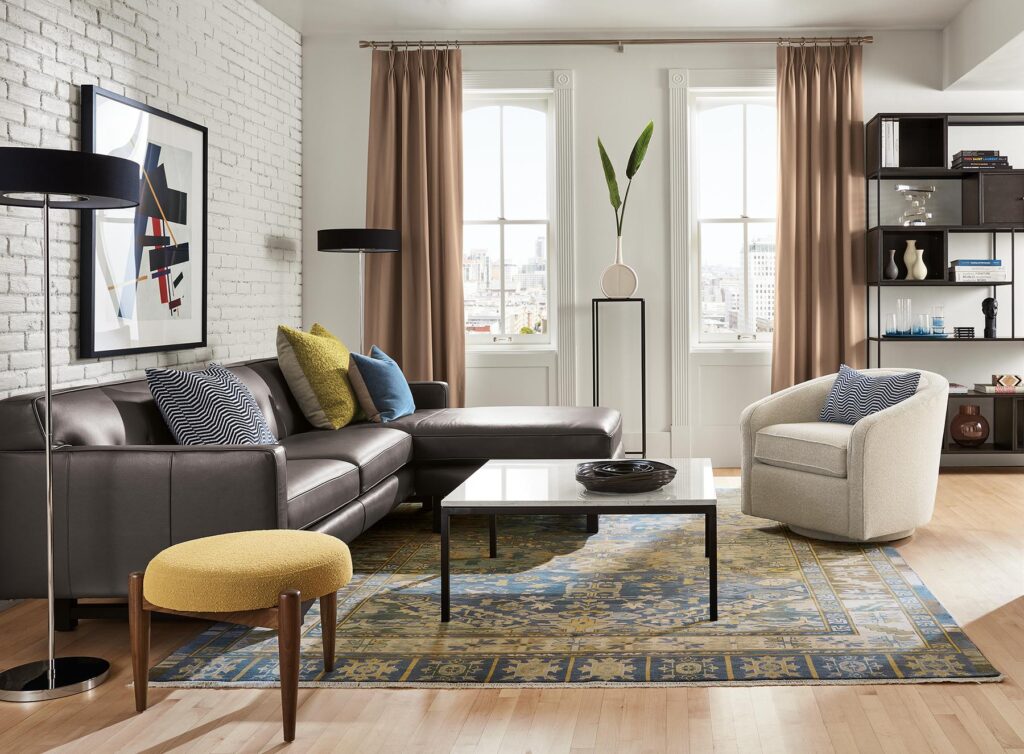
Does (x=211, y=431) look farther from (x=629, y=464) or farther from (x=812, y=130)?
(x=812, y=130)

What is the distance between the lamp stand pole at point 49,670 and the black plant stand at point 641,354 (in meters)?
3.81

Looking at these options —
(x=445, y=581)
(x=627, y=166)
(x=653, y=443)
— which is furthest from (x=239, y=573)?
(x=627, y=166)

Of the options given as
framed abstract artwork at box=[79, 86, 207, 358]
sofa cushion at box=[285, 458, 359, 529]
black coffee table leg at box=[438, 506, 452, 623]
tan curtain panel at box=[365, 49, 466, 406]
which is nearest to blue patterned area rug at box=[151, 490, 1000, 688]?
black coffee table leg at box=[438, 506, 452, 623]

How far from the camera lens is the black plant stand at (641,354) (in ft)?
20.1

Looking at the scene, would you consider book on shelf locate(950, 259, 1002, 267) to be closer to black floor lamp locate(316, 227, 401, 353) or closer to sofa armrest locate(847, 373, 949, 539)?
sofa armrest locate(847, 373, 949, 539)

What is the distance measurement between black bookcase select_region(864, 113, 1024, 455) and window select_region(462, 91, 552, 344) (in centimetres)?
203

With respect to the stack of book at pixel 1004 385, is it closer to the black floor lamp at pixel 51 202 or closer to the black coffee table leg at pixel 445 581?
the black coffee table leg at pixel 445 581

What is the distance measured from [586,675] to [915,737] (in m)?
0.84

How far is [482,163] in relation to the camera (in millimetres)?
6520

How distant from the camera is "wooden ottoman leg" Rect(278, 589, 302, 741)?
2.33 metres

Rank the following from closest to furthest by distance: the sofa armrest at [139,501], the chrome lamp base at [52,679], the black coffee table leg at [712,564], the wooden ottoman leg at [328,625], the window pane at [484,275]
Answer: the chrome lamp base at [52,679] → the wooden ottoman leg at [328,625] → the sofa armrest at [139,501] → the black coffee table leg at [712,564] → the window pane at [484,275]

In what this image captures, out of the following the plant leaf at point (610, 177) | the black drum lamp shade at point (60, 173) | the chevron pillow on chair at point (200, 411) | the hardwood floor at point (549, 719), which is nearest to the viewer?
the hardwood floor at point (549, 719)

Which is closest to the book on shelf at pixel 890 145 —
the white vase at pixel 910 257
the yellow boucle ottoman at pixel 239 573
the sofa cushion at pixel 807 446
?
the white vase at pixel 910 257

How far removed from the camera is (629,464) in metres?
3.53
